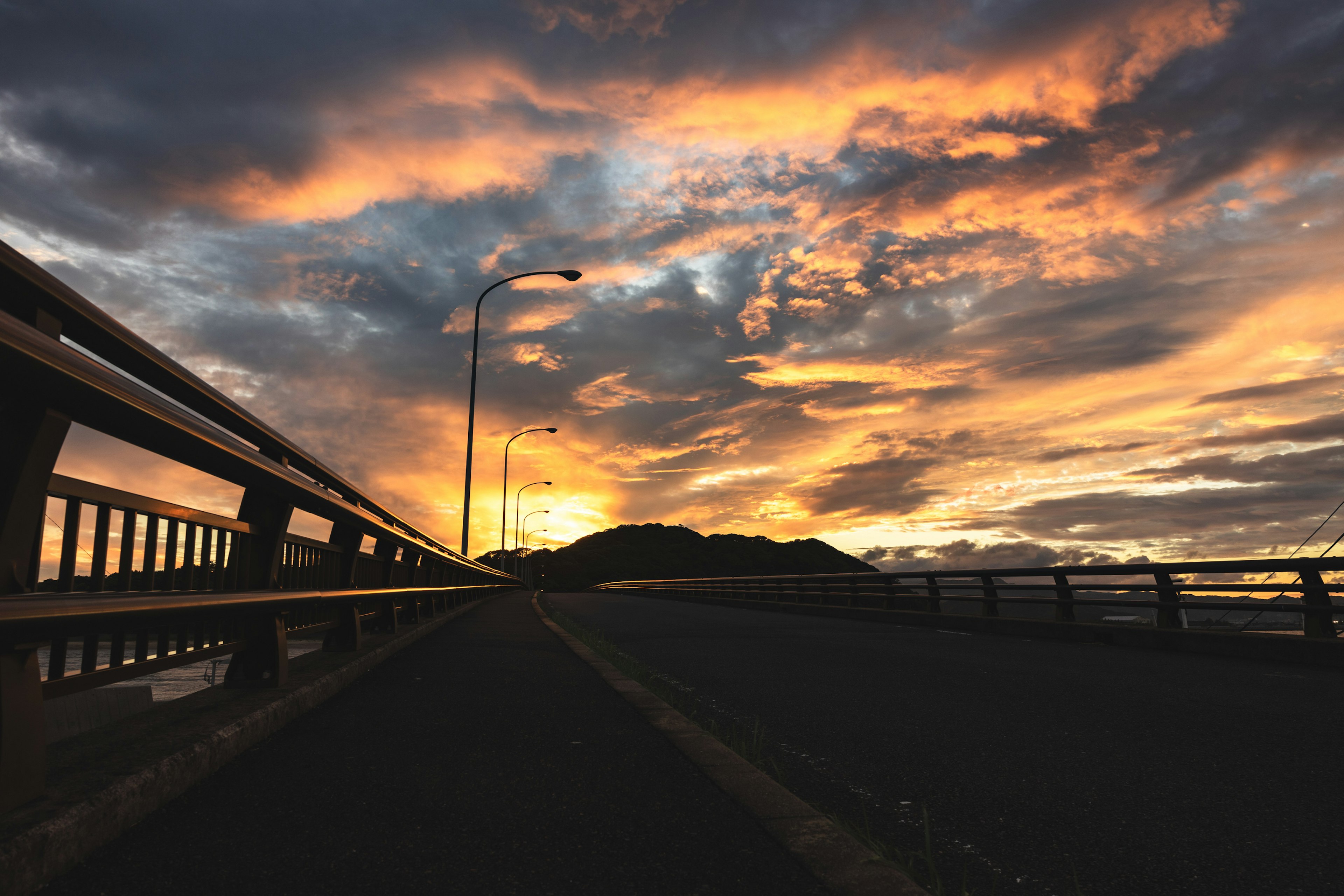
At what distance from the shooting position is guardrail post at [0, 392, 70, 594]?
2660 millimetres

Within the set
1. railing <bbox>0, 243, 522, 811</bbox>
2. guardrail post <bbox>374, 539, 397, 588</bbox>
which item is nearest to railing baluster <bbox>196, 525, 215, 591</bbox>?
railing <bbox>0, 243, 522, 811</bbox>

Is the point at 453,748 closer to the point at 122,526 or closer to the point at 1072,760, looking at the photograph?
the point at 122,526

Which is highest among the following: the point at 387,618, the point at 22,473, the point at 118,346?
the point at 118,346

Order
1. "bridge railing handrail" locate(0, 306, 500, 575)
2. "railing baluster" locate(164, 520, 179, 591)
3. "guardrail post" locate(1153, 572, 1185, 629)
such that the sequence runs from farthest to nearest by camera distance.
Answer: "guardrail post" locate(1153, 572, 1185, 629) < "railing baluster" locate(164, 520, 179, 591) < "bridge railing handrail" locate(0, 306, 500, 575)

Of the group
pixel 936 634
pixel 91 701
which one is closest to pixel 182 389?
pixel 91 701

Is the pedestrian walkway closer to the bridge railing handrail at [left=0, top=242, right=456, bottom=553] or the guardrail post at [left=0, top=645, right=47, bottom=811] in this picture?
the guardrail post at [left=0, top=645, right=47, bottom=811]

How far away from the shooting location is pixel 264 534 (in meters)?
4.96

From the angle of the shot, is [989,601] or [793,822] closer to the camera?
[793,822]

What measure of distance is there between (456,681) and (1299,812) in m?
5.29

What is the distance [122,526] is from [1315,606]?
11.1 metres

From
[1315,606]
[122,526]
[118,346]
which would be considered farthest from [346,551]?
[1315,606]

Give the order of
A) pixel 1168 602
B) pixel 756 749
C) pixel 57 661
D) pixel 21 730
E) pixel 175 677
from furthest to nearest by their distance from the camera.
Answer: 1. pixel 1168 602
2. pixel 175 677
3. pixel 756 749
4. pixel 57 661
5. pixel 21 730

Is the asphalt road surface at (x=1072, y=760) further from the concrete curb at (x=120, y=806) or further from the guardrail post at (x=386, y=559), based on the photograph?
the guardrail post at (x=386, y=559)

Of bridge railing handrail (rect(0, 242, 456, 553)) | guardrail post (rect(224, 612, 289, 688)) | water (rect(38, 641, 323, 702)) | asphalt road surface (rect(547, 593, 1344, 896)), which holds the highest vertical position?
bridge railing handrail (rect(0, 242, 456, 553))
